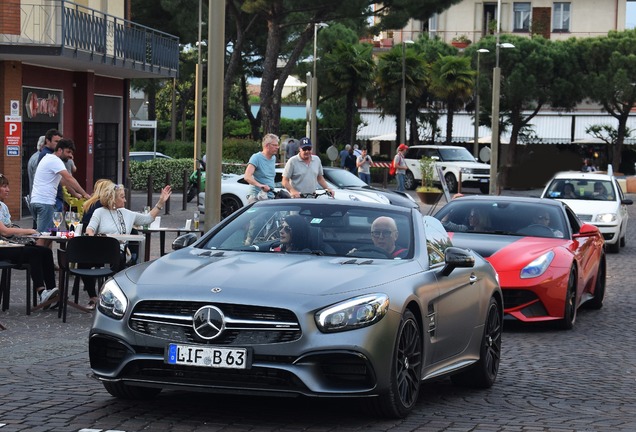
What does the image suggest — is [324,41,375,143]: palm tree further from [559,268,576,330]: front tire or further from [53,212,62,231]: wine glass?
[559,268,576,330]: front tire

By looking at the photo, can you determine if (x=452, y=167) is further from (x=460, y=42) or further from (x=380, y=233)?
(x=380, y=233)

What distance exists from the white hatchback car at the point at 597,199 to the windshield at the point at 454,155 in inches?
1165

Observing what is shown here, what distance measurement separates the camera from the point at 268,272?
775cm

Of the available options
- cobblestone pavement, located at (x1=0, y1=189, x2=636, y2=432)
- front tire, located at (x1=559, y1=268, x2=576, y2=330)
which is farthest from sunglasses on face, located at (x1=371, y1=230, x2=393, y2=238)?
front tire, located at (x1=559, y1=268, x2=576, y2=330)

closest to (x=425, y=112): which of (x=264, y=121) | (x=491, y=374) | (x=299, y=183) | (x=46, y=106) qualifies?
(x=264, y=121)

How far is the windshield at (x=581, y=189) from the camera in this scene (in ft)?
84.6

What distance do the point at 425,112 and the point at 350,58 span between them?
26.0ft

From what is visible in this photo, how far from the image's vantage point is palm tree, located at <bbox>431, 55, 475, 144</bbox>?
237 ft

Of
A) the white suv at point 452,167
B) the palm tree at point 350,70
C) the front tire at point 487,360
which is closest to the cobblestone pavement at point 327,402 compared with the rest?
the front tire at point 487,360

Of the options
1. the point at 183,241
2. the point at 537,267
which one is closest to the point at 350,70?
the point at 537,267

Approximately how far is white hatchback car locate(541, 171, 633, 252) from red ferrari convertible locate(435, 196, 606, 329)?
29.0ft

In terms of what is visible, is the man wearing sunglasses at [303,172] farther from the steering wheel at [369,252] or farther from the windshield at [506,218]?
the steering wheel at [369,252]

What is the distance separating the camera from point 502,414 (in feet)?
27.1

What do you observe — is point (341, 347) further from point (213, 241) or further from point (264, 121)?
point (264, 121)
